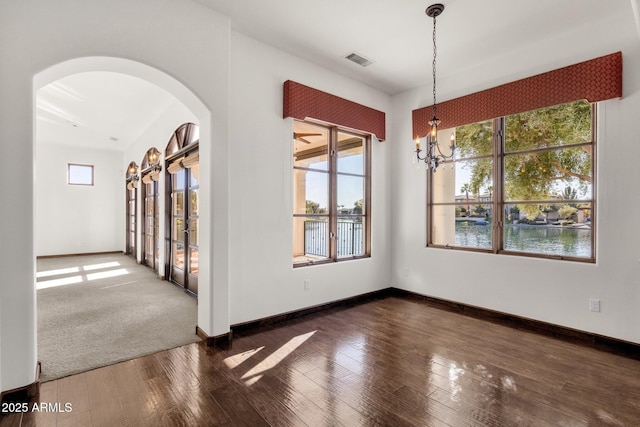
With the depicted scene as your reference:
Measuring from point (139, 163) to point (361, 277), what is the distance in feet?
21.4

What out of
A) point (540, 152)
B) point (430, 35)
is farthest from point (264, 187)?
point (540, 152)

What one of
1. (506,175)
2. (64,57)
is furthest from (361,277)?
(64,57)

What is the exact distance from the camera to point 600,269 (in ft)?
10.5

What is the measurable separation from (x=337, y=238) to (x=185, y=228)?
103 inches

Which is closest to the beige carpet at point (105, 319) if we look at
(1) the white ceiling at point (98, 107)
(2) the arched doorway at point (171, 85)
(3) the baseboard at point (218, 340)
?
(3) the baseboard at point (218, 340)

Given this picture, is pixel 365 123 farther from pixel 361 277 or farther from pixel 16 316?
pixel 16 316

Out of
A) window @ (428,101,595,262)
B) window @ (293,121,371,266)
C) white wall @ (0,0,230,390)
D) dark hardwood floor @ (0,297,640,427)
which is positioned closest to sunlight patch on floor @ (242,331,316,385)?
dark hardwood floor @ (0,297,640,427)

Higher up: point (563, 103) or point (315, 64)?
point (315, 64)

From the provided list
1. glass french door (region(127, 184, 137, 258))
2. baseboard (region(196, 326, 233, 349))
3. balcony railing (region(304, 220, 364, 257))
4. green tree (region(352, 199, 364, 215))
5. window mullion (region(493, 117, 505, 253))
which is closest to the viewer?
baseboard (region(196, 326, 233, 349))

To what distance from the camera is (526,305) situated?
3693mm

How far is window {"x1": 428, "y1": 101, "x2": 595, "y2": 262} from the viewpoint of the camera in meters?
3.41

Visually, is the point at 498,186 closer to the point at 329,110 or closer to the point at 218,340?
the point at 329,110

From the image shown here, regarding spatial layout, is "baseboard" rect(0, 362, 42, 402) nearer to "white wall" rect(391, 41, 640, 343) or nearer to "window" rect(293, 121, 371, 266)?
"window" rect(293, 121, 371, 266)

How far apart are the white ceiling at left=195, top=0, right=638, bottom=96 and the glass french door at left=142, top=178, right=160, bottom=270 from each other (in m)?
4.88
